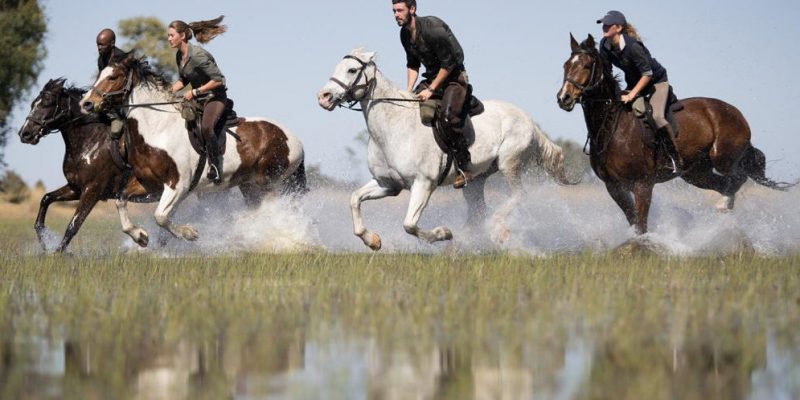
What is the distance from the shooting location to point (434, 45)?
1218 centimetres

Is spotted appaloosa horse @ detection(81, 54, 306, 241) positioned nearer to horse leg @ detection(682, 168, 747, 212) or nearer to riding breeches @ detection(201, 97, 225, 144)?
riding breeches @ detection(201, 97, 225, 144)

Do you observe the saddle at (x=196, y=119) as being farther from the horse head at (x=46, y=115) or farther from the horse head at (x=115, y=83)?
the horse head at (x=46, y=115)

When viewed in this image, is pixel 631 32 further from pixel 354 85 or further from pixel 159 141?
pixel 159 141

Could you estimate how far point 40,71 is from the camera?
3200 cm

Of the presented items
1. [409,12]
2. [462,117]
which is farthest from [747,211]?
[409,12]

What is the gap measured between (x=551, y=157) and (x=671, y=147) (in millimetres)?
1843

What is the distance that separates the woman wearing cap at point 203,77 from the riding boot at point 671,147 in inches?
199

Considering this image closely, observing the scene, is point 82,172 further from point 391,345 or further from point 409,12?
point 391,345

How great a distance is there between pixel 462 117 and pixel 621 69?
70.8 inches

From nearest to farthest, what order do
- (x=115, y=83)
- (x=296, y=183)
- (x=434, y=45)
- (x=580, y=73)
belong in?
(x=580, y=73), (x=434, y=45), (x=115, y=83), (x=296, y=183)

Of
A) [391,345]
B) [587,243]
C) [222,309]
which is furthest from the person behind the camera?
[587,243]

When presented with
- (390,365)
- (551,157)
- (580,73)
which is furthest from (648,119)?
(390,365)

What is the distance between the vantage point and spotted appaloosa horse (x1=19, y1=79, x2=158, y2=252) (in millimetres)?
13594

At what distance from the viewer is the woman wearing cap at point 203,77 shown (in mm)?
13297
